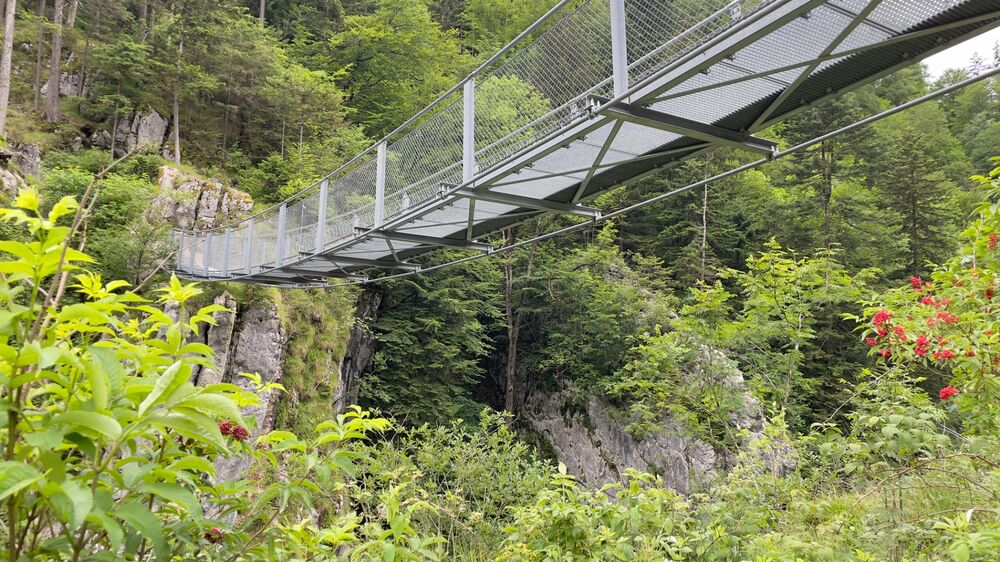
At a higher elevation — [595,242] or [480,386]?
[595,242]

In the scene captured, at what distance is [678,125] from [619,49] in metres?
0.45

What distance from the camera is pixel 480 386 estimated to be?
16.2 metres

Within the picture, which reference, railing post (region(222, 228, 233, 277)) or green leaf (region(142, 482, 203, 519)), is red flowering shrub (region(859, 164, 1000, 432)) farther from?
railing post (region(222, 228, 233, 277))

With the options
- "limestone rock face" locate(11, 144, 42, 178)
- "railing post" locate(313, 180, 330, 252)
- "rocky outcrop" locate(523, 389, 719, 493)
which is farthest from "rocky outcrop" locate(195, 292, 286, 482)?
"rocky outcrop" locate(523, 389, 719, 493)

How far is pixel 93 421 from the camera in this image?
27.5 inches

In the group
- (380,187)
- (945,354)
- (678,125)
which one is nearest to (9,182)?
(380,187)

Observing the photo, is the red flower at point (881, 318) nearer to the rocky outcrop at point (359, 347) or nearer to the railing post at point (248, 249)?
the railing post at point (248, 249)

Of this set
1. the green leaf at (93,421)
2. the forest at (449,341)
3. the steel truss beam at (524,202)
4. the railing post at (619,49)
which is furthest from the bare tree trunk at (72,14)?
the green leaf at (93,421)

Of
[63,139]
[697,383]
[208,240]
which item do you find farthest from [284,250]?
[63,139]

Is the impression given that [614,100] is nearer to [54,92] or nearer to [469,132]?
[469,132]

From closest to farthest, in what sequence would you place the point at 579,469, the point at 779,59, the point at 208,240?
the point at 779,59, the point at 208,240, the point at 579,469

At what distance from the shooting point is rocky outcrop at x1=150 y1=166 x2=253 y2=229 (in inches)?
374

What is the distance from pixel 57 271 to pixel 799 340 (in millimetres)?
6023

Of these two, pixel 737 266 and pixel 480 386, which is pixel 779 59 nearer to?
pixel 480 386
